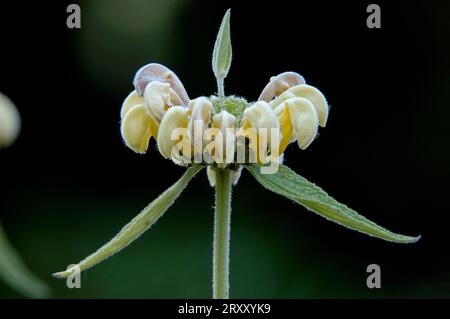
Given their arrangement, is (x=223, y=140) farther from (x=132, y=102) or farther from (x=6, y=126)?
A: (x=6, y=126)

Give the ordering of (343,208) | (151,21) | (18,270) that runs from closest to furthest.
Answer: (18,270), (343,208), (151,21)

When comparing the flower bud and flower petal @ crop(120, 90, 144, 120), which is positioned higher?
flower petal @ crop(120, 90, 144, 120)

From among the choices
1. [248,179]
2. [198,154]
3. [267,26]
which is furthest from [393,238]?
[267,26]

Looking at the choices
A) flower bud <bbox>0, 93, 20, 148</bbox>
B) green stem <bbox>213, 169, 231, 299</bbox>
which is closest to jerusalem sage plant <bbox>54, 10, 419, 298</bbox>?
green stem <bbox>213, 169, 231, 299</bbox>

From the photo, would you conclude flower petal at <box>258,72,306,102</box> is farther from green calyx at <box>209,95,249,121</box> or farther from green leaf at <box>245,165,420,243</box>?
green leaf at <box>245,165,420,243</box>

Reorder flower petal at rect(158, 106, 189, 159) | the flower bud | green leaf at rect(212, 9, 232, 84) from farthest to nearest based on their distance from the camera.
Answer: green leaf at rect(212, 9, 232, 84) → flower petal at rect(158, 106, 189, 159) → the flower bud

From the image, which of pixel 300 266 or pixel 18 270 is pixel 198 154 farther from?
pixel 300 266

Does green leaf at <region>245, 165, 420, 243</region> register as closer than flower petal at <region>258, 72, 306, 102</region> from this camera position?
Yes

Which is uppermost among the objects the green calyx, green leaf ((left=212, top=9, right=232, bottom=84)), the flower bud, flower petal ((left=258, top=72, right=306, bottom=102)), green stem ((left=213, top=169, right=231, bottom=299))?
green leaf ((left=212, top=9, right=232, bottom=84))
